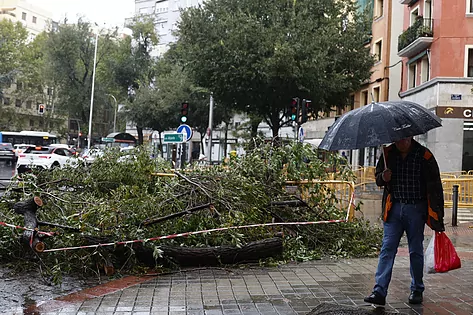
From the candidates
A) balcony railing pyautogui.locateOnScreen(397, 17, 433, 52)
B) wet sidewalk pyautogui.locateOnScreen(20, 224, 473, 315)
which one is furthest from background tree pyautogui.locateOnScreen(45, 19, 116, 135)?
wet sidewalk pyautogui.locateOnScreen(20, 224, 473, 315)

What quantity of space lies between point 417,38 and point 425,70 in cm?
196

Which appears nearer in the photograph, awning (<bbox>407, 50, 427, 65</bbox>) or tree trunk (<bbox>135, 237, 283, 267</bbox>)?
tree trunk (<bbox>135, 237, 283, 267</bbox>)

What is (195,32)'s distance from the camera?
1084 inches

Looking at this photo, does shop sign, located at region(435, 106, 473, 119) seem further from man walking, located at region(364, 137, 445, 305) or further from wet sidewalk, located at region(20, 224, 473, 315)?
man walking, located at region(364, 137, 445, 305)

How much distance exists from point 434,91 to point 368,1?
12.5m

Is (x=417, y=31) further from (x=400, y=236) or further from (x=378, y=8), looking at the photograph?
(x=400, y=236)

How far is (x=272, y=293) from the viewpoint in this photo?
18.7 feet

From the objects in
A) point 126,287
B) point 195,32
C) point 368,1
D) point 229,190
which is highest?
point 368,1

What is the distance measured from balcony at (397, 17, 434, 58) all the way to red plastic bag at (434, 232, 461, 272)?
2319 centimetres

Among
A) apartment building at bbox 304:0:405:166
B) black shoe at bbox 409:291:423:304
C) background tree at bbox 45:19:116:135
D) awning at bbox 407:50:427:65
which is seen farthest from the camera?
background tree at bbox 45:19:116:135

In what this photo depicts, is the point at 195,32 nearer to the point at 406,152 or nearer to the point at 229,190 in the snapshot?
the point at 229,190

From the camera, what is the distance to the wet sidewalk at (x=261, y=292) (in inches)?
201

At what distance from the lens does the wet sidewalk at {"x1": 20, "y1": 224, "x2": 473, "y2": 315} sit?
5.11 meters

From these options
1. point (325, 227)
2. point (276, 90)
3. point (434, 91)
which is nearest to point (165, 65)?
point (276, 90)
